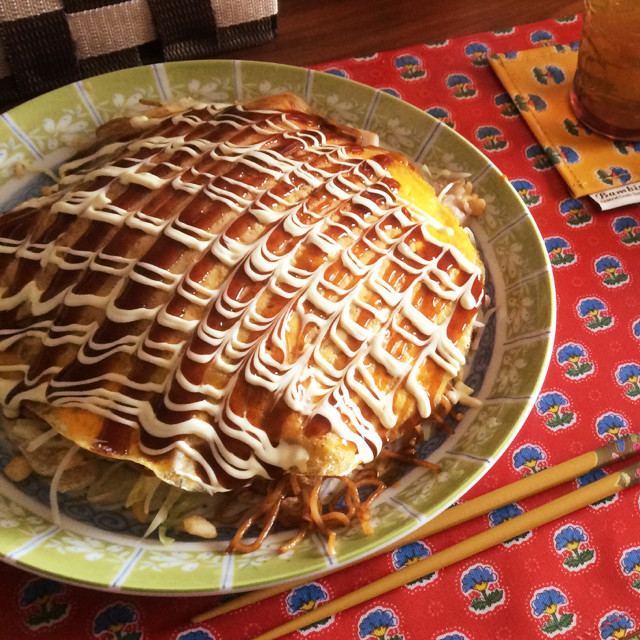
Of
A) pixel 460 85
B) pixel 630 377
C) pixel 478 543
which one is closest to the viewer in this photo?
pixel 478 543

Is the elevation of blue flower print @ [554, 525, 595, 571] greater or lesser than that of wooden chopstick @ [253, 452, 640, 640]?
lesser

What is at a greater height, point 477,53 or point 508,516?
point 477,53

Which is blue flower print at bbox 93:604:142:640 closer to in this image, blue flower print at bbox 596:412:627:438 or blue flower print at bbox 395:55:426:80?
blue flower print at bbox 596:412:627:438

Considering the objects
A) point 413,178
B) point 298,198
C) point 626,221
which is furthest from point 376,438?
point 626,221

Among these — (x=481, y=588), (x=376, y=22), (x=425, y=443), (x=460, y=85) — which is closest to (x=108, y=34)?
(x=376, y=22)

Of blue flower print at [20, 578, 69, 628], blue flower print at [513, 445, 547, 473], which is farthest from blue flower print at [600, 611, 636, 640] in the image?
blue flower print at [20, 578, 69, 628]

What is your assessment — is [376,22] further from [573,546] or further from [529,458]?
[573,546]

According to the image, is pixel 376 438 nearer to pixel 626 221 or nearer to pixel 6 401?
pixel 6 401
